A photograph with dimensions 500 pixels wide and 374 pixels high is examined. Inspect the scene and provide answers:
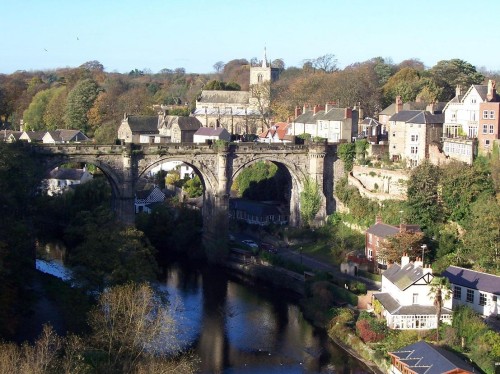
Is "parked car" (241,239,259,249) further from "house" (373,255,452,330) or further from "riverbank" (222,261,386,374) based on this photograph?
"house" (373,255,452,330)

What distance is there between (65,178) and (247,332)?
35.1m

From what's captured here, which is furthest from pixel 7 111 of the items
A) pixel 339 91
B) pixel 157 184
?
pixel 339 91

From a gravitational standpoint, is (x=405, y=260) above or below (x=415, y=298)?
above

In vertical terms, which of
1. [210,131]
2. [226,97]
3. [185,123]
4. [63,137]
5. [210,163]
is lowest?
[210,163]

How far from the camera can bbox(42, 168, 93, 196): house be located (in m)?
67.4

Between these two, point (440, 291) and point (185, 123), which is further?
point (185, 123)

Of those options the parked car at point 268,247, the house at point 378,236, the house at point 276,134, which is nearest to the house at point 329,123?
the house at point 276,134

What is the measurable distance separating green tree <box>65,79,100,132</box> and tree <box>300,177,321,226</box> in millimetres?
44418

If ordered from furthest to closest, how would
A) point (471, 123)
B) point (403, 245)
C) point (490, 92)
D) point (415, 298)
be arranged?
point (471, 123), point (490, 92), point (403, 245), point (415, 298)

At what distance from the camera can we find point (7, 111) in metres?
109

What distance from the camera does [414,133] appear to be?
52.7m

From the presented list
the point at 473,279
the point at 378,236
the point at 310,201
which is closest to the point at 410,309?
the point at 473,279

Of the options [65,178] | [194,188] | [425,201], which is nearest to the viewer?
[425,201]

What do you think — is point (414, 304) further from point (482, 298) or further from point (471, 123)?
point (471, 123)
